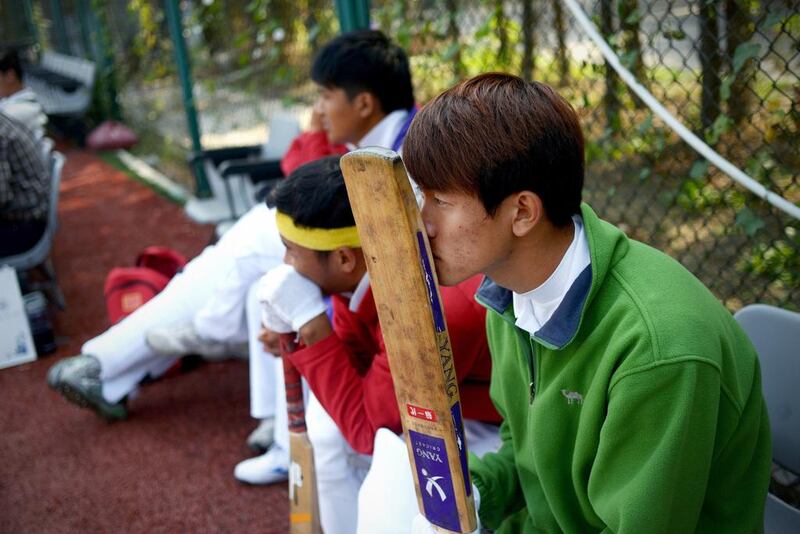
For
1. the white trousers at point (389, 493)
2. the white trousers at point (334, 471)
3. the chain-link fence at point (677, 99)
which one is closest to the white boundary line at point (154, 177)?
the chain-link fence at point (677, 99)

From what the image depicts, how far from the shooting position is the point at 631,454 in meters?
1.21

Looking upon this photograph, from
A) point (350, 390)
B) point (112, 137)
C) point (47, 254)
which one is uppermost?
point (350, 390)

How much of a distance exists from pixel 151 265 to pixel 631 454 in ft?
9.75

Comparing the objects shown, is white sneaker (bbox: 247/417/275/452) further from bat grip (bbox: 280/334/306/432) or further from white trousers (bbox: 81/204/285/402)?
bat grip (bbox: 280/334/306/432)

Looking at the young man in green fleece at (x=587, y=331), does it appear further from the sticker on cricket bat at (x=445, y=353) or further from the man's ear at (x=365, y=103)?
the man's ear at (x=365, y=103)

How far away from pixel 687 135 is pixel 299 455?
1.42 m

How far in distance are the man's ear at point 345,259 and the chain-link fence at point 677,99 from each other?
117cm

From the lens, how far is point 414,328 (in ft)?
3.86

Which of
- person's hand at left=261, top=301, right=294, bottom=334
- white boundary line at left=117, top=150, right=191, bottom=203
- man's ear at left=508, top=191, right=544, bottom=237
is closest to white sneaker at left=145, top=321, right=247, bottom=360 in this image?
person's hand at left=261, top=301, right=294, bottom=334

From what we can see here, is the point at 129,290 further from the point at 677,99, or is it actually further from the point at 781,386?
the point at 781,386

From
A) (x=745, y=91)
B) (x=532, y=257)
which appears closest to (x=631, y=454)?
(x=532, y=257)

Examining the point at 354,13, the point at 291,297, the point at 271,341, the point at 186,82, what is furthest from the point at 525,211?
the point at 186,82

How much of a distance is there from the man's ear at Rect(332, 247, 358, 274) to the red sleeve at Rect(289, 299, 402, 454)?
19 centimetres

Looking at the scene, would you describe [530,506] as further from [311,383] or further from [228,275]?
[228,275]
